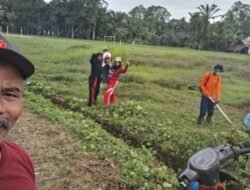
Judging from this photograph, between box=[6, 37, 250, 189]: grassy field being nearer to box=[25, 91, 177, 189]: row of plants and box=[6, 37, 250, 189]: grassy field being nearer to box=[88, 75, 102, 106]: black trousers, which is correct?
box=[25, 91, 177, 189]: row of plants

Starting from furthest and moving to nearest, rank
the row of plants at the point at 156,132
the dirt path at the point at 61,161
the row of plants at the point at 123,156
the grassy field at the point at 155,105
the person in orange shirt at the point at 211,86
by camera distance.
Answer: the person in orange shirt at the point at 211,86 → the grassy field at the point at 155,105 → the row of plants at the point at 156,132 → the row of plants at the point at 123,156 → the dirt path at the point at 61,161

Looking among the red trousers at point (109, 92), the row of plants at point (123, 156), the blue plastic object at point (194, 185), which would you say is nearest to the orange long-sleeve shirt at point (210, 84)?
the red trousers at point (109, 92)

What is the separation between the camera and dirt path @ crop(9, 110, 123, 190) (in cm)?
483

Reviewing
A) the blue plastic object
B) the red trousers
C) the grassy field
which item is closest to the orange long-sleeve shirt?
the grassy field

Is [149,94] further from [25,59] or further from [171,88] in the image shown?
[25,59]

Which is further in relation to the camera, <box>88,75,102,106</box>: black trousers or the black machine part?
<box>88,75,102,106</box>: black trousers

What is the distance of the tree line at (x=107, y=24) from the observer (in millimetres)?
50875

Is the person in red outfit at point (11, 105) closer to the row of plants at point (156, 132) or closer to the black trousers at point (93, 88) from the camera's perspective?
the row of plants at point (156, 132)

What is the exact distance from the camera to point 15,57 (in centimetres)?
139

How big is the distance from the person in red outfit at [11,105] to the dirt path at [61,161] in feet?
10.7

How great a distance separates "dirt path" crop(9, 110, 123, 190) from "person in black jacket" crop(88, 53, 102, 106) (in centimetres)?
287

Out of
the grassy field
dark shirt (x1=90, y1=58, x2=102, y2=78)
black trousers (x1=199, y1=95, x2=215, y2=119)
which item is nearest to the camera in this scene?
the grassy field

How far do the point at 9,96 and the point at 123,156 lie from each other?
15.7ft

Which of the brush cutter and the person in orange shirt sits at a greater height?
the brush cutter
